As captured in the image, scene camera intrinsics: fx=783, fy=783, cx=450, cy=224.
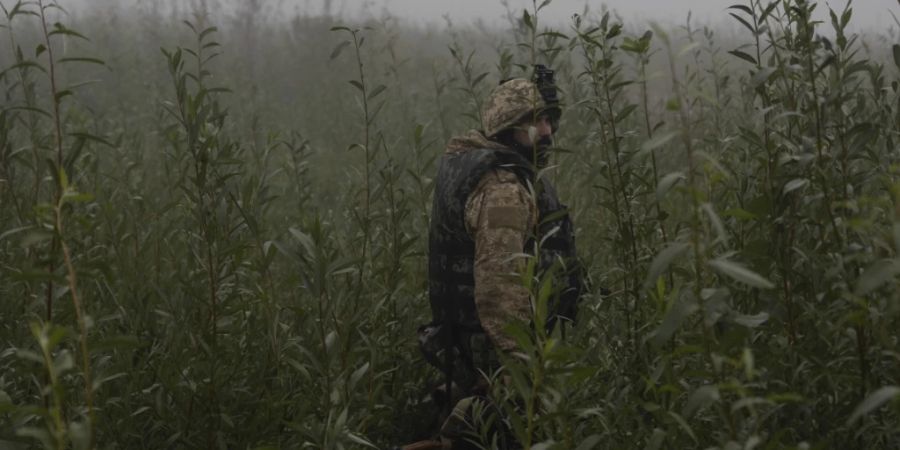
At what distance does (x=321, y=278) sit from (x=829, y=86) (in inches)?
69.0

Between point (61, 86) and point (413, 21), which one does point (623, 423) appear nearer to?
point (61, 86)

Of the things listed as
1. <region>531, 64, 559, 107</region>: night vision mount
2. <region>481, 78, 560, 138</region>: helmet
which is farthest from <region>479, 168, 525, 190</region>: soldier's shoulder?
<region>531, 64, 559, 107</region>: night vision mount

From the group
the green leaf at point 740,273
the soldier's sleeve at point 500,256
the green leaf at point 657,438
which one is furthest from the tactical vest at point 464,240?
the green leaf at point 740,273

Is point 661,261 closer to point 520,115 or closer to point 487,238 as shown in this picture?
point 487,238

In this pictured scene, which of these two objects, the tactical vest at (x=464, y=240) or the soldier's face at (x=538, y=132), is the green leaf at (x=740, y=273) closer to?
the tactical vest at (x=464, y=240)

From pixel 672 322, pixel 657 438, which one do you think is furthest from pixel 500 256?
pixel 672 322

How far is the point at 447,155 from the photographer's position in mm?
3646

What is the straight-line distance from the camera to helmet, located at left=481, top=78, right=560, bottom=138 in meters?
3.50

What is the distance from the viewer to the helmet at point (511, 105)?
350 centimetres

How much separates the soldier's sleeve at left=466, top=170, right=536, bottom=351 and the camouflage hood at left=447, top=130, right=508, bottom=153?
35 centimetres

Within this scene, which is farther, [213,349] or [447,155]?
[447,155]

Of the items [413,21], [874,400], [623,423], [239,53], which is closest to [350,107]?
[239,53]

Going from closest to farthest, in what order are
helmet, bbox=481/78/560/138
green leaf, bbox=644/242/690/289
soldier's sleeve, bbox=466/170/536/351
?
green leaf, bbox=644/242/690/289
soldier's sleeve, bbox=466/170/536/351
helmet, bbox=481/78/560/138

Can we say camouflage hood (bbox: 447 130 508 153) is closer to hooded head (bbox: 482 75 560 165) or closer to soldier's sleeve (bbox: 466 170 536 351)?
hooded head (bbox: 482 75 560 165)
